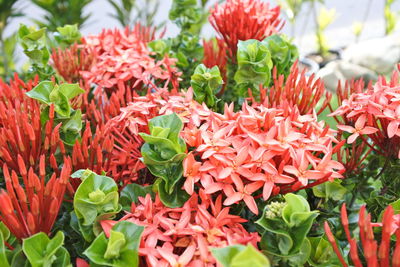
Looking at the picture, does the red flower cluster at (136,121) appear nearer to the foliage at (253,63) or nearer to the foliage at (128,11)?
the foliage at (253,63)

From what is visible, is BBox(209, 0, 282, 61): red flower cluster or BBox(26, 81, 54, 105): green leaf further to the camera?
BBox(209, 0, 282, 61): red flower cluster

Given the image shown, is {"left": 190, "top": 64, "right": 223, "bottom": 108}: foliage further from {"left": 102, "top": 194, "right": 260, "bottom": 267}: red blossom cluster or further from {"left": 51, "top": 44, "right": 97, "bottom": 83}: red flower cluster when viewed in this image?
{"left": 51, "top": 44, "right": 97, "bottom": 83}: red flower cluster

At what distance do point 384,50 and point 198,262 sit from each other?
265 centimetres

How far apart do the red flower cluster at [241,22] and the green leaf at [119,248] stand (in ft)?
2.10

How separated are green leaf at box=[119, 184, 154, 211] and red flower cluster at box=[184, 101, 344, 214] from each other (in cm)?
9

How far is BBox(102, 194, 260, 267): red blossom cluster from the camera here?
55 cm

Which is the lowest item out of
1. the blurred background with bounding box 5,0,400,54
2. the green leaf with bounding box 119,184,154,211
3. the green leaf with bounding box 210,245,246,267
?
the blurred background with bounding box 5,0,400,54

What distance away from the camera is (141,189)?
2.30 feet

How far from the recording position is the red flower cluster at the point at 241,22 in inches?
41.7

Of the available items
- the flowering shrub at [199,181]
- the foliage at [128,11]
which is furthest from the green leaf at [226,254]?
the foliage at [128,11]

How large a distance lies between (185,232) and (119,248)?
85 millimetres

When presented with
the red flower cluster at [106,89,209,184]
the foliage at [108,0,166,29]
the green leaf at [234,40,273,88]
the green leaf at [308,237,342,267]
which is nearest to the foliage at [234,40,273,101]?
the green leaf at [234,40,273,88]

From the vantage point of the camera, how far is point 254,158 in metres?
0.60

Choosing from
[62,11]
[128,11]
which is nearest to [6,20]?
[62,11]
